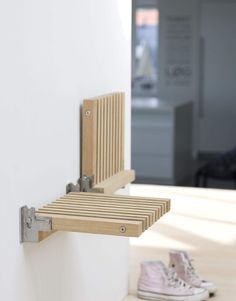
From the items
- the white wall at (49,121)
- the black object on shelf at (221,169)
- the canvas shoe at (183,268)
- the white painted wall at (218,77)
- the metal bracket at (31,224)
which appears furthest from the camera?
the white painted wall at (218,77)

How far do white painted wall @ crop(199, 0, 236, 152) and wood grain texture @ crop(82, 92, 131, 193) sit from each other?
9.46m

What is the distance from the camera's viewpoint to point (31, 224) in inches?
82.7

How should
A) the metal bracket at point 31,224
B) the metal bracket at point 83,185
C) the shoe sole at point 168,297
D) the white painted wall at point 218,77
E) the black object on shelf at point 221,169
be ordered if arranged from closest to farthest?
the metal bracket at point 31,224
the metal bracket at point 83,185
the shoe sole at point 168,297
the black object on shelf at point 221,169
the white painted wall at point 218,77

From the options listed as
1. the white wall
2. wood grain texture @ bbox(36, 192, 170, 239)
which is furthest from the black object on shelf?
wood grain texture @ bbox(36, 192, 170, 239)

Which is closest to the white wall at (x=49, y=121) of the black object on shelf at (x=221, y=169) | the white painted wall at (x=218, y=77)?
the black object on shelf at (x=221, y=169)

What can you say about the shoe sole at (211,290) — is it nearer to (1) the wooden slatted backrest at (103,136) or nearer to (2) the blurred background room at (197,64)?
(1) the wooden slatted backrest at (103,136)

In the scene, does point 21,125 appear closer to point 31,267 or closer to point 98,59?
point 31,267

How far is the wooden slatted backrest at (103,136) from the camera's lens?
254 centimetres

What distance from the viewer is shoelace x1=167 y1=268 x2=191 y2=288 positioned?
3.00 m

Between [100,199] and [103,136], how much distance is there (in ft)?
1.17

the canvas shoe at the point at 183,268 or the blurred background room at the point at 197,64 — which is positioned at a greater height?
the blurred background room at the point at 197,64

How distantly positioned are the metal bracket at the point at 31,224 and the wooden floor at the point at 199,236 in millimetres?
1116

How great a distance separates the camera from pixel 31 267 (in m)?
2.19

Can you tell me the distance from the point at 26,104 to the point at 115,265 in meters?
1.17
